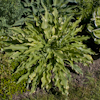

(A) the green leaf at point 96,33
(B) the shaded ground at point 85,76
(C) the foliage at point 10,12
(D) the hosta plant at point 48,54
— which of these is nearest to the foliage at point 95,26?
(A) the green leaf at point 96,33

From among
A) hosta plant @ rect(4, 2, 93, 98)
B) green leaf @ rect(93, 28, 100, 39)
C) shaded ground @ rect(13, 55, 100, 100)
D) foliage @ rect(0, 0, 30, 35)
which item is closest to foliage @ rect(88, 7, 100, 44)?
green leaf @ rect(93, 28, 100, 39)

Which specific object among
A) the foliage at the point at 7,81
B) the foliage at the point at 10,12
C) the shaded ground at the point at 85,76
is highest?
the foliage at the point at 10,12

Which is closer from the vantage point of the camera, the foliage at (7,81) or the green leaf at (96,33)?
the foliage at (7,81)

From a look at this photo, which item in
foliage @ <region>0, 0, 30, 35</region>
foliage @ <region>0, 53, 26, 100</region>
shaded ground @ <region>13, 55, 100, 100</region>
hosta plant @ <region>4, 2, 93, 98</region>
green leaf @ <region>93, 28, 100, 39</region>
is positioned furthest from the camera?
foliage @ <region>0, 0, 30, 35</region>

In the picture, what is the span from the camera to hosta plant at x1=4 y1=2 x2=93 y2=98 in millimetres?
2719

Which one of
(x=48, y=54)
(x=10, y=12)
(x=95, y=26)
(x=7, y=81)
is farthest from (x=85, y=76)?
(x=10, y=12)

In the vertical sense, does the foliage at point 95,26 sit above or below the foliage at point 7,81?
above

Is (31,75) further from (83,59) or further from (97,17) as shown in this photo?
(97,17)

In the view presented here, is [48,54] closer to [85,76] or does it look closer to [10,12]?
[85,76]

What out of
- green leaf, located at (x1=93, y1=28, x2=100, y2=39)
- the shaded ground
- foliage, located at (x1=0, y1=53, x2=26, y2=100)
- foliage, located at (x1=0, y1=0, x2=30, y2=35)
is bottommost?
the shaded ground

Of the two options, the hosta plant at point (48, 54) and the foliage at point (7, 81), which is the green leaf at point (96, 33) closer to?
the hosta plant at point (48, 54)

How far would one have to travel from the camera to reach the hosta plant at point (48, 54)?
2719mm

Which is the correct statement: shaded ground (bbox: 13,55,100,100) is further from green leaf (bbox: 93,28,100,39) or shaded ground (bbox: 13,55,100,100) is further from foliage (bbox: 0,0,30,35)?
foliage (bbox: 0,0,30,35)

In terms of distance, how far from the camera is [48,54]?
291cm
